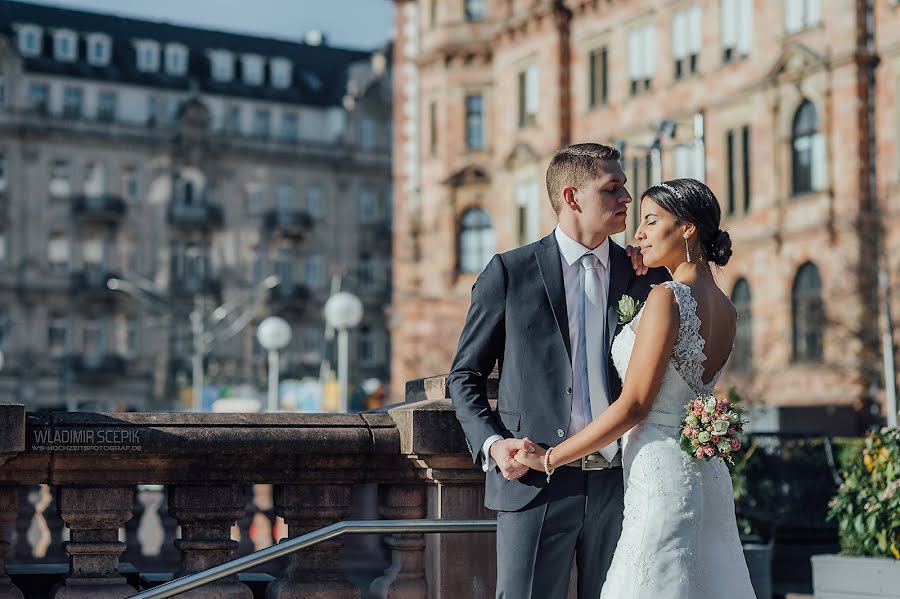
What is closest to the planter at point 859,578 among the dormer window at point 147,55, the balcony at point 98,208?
the balcony at point 98,208

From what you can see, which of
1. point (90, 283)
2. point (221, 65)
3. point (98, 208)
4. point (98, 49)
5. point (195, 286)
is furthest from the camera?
point (221, 65)

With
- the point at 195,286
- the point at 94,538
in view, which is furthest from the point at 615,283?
the point at 195,286

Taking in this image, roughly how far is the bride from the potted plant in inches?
114

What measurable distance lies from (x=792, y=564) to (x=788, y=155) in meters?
27.3

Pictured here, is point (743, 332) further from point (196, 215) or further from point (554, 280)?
point (196, 215)

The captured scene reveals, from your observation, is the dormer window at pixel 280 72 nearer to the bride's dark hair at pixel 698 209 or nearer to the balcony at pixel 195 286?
the balcony at pixel 195 286

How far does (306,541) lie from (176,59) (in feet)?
270

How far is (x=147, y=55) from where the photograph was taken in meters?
85.5

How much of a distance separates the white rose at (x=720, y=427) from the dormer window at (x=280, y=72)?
84.3m

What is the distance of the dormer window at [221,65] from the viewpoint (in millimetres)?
87125

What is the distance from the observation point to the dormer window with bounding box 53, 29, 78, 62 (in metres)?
82.9

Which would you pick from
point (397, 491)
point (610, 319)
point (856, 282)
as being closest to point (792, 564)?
point (397, 491)

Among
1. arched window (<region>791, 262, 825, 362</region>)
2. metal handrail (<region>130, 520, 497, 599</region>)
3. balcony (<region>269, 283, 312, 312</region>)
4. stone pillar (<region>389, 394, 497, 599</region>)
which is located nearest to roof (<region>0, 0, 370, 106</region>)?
balcony (<region>269, 283, 312, 312</region>)

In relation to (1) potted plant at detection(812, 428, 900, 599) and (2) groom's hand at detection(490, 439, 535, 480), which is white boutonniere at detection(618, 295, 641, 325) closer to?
(2) groom's hand at detection(490, 439, 535, 480)
